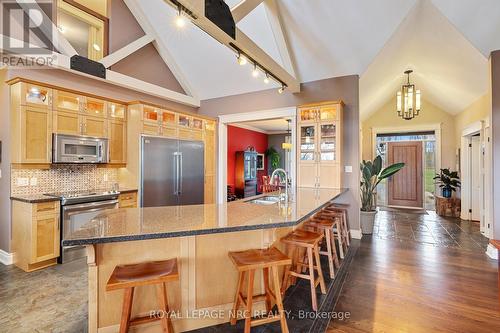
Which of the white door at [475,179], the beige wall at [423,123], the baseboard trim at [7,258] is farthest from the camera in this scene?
the beige wall at [423,123]

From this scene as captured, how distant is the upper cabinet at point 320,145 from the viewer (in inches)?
171

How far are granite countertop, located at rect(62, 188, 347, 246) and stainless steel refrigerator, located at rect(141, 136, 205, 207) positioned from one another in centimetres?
210

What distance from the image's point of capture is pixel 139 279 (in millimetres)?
1526

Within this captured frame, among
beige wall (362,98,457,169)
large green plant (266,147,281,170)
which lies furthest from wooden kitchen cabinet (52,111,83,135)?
beige wall (362,98,457,169)

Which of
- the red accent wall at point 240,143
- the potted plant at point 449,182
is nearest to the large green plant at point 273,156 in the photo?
the red accent wall at point 240,143

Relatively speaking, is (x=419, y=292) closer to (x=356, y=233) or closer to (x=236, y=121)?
(x=356, y=233)

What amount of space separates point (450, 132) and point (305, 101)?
194 inches

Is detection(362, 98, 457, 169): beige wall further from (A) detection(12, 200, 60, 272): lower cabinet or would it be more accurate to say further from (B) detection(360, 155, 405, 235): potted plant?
(A) detection(12, 200, 60, 272): lower cabinet

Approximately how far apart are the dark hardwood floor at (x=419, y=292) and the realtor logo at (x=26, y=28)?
478 cm

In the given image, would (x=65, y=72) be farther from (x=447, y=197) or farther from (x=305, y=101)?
(x=447, y=197)

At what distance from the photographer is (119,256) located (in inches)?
69.1

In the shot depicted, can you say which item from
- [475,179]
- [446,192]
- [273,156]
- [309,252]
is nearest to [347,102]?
[309,252]

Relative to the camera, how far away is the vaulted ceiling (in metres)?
3.42

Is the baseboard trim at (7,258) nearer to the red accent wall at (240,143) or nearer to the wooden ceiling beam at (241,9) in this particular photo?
the wooden ceiling beam at (241,9)
